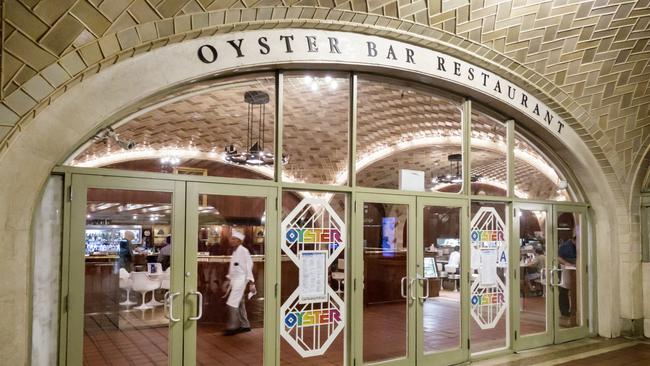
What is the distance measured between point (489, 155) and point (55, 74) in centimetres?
539

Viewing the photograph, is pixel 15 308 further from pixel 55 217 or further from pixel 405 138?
pixel 405 138

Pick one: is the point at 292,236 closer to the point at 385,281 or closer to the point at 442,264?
the point at 442,264

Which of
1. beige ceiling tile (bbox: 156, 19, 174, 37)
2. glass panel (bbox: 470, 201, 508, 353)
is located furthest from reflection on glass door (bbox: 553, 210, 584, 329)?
beige ceiling tile (bbox: 156, 19, 174, 37)

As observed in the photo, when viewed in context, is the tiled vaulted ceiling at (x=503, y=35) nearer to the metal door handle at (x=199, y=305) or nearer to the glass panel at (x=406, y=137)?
the glass panel at (x=406, y=137)

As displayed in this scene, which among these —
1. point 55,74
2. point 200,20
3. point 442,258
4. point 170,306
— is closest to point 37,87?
point 55,74

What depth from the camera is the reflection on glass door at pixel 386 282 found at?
19.3ft

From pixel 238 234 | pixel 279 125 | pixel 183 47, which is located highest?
pixel 183 47

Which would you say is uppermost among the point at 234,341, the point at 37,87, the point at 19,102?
the point at 37,87

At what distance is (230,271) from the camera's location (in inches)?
198

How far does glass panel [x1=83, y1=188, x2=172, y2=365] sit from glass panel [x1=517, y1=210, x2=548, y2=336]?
16.0 feet

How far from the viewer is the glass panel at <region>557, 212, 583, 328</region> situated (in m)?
7.70

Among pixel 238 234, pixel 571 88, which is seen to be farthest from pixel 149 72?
pixel 571 88

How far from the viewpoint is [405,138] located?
6773 mm

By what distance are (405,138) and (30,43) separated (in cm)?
447
